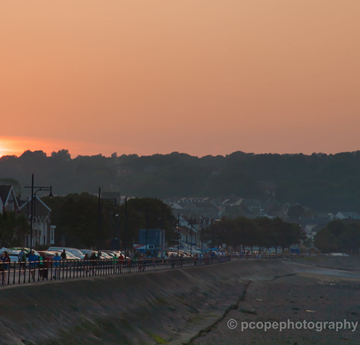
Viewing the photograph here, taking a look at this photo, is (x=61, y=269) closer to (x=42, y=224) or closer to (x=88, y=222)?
(x=88, y=222)

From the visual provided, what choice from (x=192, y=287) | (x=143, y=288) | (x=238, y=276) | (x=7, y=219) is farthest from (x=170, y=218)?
(x=143, y=288)

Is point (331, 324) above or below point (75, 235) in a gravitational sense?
below

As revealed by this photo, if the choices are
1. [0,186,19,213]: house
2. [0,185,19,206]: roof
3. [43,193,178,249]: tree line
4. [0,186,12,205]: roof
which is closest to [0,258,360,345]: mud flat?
[43,193,178,249]: tree line

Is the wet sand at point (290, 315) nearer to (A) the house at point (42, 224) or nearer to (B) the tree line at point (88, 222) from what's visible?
(B) the tree line at point (88, 222)

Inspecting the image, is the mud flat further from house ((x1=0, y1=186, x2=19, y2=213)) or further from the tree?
house ((x1=0, y1=186, x2=19, y2=213))

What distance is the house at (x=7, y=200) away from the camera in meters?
113

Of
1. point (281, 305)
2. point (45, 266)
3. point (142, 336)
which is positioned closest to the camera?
point (142, 336)

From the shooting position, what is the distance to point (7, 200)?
376 feet

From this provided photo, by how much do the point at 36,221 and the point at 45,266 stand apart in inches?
3550

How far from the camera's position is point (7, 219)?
92.2 metres

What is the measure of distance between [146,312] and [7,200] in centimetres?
7884

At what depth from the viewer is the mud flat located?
92.7 ft

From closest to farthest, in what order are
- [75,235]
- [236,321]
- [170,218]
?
[236,321]
[75,235]
[170,218]

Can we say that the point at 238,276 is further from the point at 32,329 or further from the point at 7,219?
the point at 32,329
